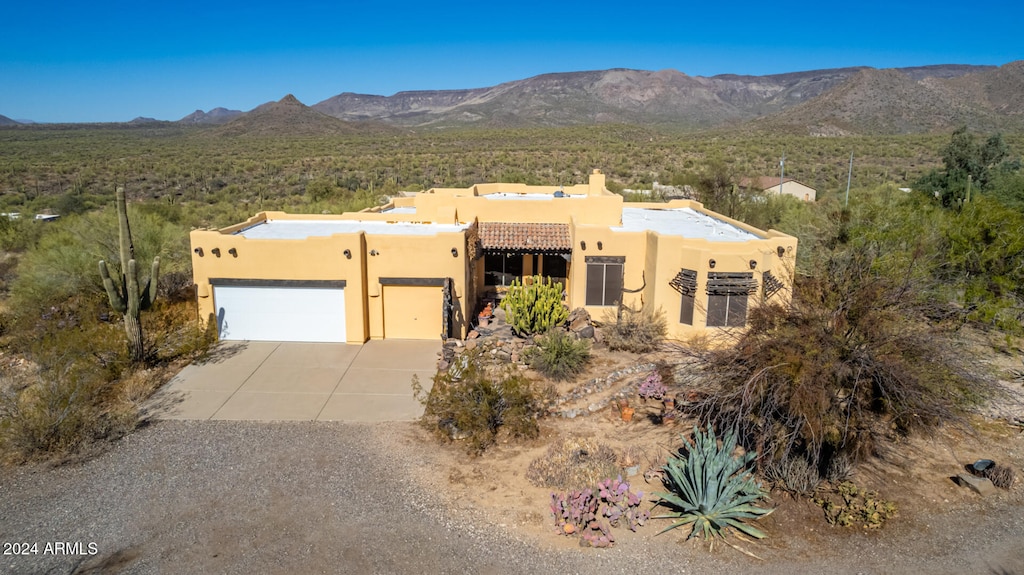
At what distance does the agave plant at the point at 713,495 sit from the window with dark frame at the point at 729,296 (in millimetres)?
6584

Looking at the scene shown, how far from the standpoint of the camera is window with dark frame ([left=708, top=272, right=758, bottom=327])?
15.2 meters

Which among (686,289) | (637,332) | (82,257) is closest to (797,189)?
(686,289)

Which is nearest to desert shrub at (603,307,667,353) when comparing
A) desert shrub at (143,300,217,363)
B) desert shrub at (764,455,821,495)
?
desert shrub at (764,455,821,495)

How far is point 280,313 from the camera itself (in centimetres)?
1611

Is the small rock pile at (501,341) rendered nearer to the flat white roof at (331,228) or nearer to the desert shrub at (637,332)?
the desert shrub at (637,332)

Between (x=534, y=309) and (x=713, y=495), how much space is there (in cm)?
779

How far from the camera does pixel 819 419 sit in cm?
874

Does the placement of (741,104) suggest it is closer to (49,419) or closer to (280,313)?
(280,313)

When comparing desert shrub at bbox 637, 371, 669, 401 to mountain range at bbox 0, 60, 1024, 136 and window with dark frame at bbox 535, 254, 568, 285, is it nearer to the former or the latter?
window with dark frame at bbox 535, 254, 568, 285

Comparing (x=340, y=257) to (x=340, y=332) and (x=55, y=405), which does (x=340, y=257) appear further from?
(x=55, y=405)

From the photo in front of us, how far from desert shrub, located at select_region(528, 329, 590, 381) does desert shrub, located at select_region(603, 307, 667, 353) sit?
122 cm

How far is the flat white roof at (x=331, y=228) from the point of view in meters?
18.2

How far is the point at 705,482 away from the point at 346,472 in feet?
17.9

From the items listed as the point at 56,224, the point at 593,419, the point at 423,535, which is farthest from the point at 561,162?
the point at 423,535
